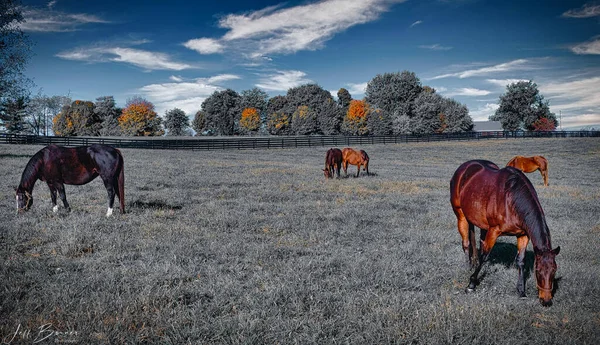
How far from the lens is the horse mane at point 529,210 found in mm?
4777

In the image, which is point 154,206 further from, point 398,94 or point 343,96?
point 343,96

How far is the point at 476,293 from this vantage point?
541 cm

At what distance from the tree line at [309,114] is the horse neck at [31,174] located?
2659 inches

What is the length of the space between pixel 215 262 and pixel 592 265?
7.00 meters

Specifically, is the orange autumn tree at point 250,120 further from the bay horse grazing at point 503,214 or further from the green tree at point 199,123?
the bay horse grazing at point 503,214

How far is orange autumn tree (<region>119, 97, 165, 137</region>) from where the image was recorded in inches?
3295

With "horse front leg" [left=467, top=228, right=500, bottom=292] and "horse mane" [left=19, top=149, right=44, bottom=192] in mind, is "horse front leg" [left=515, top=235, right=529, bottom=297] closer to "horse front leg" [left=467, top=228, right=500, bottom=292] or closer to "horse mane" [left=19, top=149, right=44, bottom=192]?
"horse front leg" [left=467, top=228, right=500, bottom=292]

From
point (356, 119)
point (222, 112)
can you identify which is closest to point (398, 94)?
point (356, 119)

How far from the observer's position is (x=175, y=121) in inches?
3984

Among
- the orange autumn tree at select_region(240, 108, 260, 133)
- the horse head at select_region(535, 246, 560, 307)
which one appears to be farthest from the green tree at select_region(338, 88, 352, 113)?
the horse head at select_region(535, 246, 560, 307)

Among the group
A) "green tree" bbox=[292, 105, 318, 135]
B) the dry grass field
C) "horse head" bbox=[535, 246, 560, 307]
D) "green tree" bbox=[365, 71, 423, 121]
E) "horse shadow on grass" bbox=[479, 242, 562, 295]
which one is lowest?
"horse shadow on grass" bbox=[479, 242, 562, 295]

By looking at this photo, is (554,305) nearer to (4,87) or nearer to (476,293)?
(476,293)

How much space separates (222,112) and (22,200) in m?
89.5

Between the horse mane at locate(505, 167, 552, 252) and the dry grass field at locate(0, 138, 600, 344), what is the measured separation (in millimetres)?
914
